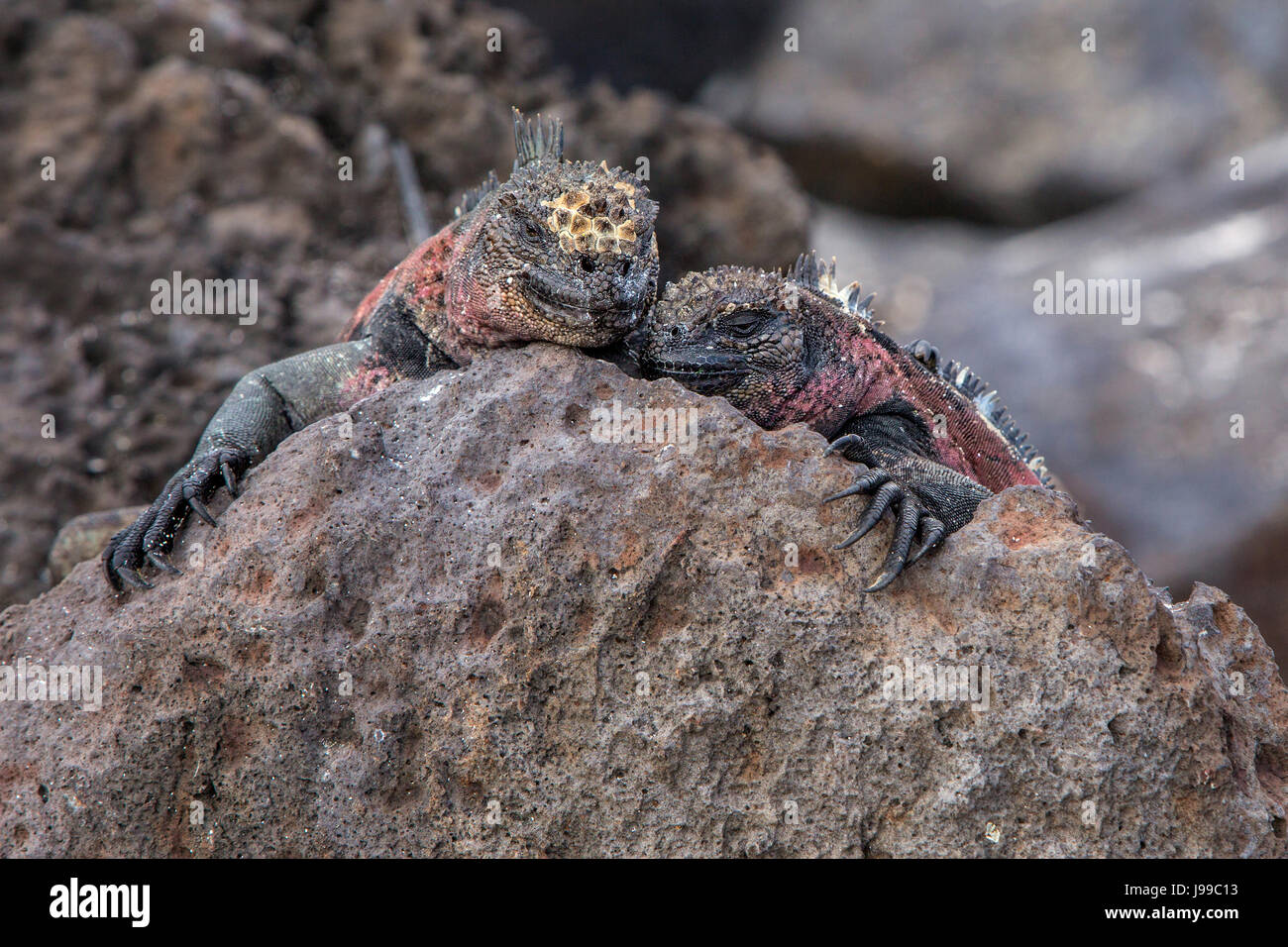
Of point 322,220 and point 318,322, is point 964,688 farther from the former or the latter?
point 322,220

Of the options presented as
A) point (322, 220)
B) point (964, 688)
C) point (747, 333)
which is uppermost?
point (322, 220)

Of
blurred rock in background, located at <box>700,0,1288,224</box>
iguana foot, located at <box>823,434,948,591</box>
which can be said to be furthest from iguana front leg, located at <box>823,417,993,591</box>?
blurred rock in background, located at <box>700,0,1288,224</box>

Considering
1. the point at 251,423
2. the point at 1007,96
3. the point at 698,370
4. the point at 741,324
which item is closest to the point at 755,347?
the point at 741,324

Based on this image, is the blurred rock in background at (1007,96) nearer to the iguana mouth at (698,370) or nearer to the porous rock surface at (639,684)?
the iguana mouth at (698,370)

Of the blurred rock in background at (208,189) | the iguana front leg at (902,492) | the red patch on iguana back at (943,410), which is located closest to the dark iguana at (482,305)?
the iguana front leg at (902,492)

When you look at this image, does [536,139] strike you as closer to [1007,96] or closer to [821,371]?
[821,371]

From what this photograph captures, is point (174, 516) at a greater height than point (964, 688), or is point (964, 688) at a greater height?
point (174, 516)

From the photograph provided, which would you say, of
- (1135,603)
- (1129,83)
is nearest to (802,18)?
(1129,83)
